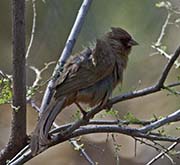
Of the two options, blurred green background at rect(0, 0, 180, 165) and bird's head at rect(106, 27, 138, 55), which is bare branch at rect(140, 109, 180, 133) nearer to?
bird's head at rect(106, 27, 138, 55)

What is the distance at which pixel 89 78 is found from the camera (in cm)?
264

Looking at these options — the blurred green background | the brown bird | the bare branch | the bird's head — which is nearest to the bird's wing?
the brown bird

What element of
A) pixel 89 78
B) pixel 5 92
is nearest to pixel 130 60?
pixel 89 78

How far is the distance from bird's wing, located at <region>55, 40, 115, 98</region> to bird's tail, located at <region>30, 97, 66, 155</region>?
0.16ft

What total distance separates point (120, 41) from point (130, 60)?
3217 mm

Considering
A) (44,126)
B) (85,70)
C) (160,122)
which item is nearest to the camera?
(160,122)

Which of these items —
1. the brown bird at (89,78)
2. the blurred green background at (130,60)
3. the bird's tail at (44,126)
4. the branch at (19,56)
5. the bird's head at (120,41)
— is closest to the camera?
the bird's tail at (44,126)

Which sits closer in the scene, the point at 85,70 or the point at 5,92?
the point at 5,92

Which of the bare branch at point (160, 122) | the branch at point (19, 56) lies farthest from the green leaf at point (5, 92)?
the bare branch at point (160, 122)

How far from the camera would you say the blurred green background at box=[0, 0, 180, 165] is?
554 cm

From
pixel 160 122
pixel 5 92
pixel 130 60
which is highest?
pixel 5 92

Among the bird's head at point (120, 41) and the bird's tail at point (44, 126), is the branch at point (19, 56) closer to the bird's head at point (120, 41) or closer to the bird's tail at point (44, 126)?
the bird's tail at point (44, 126)

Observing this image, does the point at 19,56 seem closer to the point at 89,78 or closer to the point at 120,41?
the point at 89,78

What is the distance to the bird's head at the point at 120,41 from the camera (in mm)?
2951
